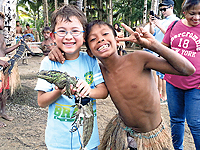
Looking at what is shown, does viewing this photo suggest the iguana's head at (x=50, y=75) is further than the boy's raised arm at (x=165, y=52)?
No

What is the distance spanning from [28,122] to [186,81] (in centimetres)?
311

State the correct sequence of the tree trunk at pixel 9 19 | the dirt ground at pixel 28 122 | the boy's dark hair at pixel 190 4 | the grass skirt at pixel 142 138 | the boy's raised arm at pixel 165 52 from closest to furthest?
the boy's raised arm at pixel 165 52 → the grass skirt at pixel 142 138 → the boy's dark hair at pixel 190 4 → the dirt ground at pixel 28 122 → the tree trunk at pixel 9 19

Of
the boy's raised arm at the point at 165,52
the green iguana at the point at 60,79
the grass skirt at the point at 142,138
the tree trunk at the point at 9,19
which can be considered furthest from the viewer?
the tree trunk at the point at 9,19

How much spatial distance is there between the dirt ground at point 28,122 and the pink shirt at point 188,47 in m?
1.30

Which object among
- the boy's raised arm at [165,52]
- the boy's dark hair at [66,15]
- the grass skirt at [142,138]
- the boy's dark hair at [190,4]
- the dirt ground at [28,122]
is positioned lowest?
the dirt ground at [28,122]

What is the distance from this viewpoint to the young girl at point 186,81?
2.12 m

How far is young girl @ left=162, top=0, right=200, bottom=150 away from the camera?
2.12 meters

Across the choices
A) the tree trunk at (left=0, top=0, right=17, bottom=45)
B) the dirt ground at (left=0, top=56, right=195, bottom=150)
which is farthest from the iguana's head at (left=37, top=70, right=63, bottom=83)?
the tree trunk at (left=0, top=0, right=17, bottom=45)

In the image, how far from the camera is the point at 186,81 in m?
2.22

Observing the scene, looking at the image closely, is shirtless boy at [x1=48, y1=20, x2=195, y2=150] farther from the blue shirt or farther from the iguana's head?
the iguana's head

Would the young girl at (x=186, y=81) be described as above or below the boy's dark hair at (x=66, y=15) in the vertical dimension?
below

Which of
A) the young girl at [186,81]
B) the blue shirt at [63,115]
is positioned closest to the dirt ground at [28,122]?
the young girl at [186,81]

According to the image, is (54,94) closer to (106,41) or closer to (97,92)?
(97,92)

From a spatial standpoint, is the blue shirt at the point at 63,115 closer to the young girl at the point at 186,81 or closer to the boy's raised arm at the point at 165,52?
the boy's raised arm at the point at 165,52
